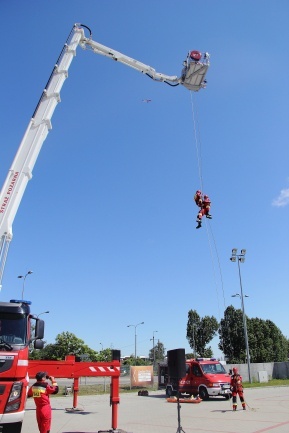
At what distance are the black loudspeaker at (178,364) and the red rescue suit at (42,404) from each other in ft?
10.3

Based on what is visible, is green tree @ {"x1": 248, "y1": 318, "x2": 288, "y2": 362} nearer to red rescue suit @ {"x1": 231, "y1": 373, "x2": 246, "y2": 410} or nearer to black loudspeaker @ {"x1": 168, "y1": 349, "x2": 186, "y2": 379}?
red rescue suit @ {"x1": 231, "y1": 373, "x2": 246, "y2": 410}

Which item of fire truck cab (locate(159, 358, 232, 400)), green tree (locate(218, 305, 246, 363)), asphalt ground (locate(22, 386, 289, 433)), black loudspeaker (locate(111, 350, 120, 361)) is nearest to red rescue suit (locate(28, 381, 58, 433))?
black loudspeaker (locate(111, 350, 120, 361))

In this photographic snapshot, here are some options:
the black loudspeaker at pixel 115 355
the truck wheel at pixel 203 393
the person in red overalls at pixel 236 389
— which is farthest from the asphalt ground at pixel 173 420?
the truck wheel at pixel 203 393

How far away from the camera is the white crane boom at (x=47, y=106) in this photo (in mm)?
11141

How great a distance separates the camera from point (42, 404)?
885 cm

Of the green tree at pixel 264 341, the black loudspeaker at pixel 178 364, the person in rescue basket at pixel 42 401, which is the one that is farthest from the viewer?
the green tree at pixel 264 341

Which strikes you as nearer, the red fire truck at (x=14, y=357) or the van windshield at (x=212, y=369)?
the red fire truck at (x=14, y=357)

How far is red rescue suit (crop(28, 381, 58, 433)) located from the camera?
8.73 meters

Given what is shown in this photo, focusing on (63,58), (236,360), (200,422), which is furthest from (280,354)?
(63,58)

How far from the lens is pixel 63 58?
14.0 m

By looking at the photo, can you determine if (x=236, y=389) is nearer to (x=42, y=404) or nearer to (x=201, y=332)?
(x=42, y=404)

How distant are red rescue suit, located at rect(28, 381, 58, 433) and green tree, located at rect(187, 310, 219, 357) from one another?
75800 mm

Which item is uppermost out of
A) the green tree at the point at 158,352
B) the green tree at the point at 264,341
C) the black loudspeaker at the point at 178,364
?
the green tree at the point at 158,352

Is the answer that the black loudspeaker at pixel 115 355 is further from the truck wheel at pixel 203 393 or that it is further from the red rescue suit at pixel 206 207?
the truck wheel at pixel 203 393
